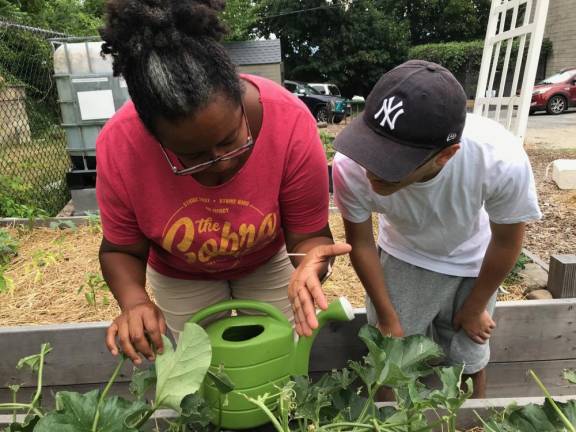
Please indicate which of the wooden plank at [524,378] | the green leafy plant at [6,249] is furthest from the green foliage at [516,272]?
the green leafy plant at [6,249]

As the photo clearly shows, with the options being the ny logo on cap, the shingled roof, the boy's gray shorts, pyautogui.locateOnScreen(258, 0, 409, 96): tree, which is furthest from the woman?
pyautogui.locateOnScreen(258, 0, 409, 96): tree

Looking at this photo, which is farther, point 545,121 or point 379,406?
point 545,121

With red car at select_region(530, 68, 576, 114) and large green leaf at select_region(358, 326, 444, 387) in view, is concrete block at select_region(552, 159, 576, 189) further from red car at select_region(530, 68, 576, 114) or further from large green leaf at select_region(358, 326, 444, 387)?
red car at select_region(530, 68, 576, 114)

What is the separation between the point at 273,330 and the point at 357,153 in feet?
1.54

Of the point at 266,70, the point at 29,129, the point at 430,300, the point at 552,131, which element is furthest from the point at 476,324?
the point at 266,70

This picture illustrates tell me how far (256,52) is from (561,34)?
535 inches

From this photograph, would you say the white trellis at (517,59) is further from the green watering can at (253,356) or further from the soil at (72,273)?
the green watering can at (253,356)

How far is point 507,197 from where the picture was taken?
1258 millimetres

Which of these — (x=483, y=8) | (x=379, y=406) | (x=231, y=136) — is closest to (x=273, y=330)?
(x=379, y=406)

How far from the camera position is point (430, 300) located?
1.56 meters

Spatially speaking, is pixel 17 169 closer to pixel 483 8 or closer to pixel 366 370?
pixel 366 370

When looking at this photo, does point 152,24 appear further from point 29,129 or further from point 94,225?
point 29,129

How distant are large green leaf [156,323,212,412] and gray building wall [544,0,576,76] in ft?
69.7

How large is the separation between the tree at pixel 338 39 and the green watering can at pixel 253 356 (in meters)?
26.7
